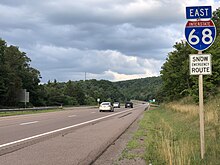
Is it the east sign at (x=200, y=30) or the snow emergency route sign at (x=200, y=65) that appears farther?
the east sign at (x=200, y=30)

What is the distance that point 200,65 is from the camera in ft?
26.9

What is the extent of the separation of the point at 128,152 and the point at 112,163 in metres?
1.83

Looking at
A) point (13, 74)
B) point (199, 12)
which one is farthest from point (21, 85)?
point (199, 12)

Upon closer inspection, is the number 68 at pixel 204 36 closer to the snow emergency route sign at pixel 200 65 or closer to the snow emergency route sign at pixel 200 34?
the snow emergency route sign at pixel 200 34

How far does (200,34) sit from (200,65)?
817mm

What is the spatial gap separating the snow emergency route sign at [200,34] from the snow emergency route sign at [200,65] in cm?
27

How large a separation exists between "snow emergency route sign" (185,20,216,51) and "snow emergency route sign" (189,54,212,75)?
27 centimetres

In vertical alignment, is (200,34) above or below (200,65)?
above

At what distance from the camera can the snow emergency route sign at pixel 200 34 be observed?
8.33 metres

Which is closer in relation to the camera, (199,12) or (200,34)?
(200,34)

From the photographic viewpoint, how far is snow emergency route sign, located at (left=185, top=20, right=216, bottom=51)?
8328 millimetres

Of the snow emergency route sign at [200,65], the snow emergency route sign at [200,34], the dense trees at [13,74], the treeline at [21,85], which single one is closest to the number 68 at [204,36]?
the snow emergency route sign at [200,34]

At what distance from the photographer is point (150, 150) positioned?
395 inches

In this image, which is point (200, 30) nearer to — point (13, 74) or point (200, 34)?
point (200, 34)
